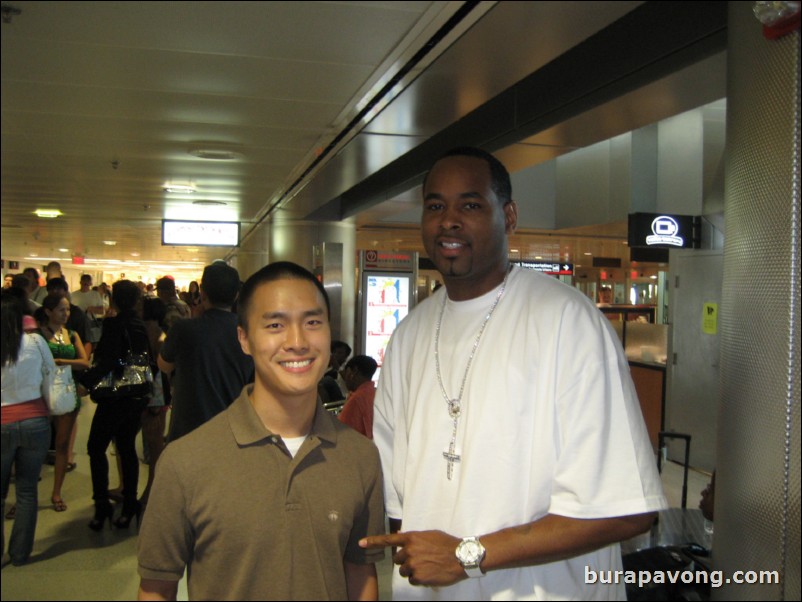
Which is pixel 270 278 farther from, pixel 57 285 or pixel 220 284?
pixel 57 285

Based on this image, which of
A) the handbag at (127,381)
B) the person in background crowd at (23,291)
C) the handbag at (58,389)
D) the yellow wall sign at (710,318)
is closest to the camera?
the handbag at (58,389)

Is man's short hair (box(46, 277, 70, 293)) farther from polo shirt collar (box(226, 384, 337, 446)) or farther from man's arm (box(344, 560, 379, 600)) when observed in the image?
man's arm (box(344, 560, 379, 600))

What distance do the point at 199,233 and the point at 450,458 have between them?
464 inches

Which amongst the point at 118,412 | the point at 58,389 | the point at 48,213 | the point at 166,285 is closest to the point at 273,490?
the point at 58,389

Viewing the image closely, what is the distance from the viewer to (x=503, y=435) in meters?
1.63

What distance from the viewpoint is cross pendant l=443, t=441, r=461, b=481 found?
1.70 meters

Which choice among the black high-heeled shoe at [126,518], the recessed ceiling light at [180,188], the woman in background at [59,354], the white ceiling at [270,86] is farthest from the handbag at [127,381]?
the recessed ceiling light at [180,188]

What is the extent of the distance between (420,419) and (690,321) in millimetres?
7472

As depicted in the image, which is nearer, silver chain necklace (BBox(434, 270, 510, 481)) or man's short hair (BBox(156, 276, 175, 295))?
silver chain necklace (BBox(434, 270, 510, 481))

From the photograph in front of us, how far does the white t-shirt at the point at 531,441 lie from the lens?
5.06 ft

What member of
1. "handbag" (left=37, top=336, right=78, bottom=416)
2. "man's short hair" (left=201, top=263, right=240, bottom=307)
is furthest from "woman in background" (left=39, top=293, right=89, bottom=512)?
"man's short hair" (left=201, top=263, right=240, bottom=307)

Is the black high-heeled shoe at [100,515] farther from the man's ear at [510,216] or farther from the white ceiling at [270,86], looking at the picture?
the man's ear at [510,216]

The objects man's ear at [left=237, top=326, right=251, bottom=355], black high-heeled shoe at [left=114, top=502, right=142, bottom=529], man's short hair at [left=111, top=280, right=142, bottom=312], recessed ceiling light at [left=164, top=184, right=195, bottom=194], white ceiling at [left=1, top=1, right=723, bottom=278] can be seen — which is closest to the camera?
man's ear at [left=237, top=326, right=251, bottom=355]

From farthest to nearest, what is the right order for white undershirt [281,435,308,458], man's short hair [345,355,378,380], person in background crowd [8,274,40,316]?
person in background crowd [8,274,40,316] → man's short hair [345,355,378,380] → white undershirt [281,435,308,458]
